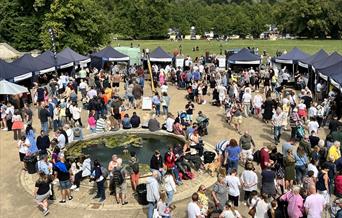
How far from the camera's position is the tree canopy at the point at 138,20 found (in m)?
39.3

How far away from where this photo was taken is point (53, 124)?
18.1m

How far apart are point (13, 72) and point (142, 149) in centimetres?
1104

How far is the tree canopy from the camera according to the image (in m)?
39.3

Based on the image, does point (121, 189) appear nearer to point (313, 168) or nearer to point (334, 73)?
point (313, 168)

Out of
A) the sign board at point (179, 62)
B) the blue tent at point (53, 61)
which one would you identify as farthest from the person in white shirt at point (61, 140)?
the sign board at point (179, 62)

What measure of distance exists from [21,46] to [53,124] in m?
31.2

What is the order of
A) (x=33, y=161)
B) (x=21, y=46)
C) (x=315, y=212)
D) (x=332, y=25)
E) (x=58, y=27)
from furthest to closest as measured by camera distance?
(x=332, y=25) < (x=21, y=46) < (x=58, y=27) < (x=33, y=161) < (x=315, y=212)

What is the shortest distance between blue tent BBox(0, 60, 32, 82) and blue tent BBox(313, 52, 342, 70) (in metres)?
16.7

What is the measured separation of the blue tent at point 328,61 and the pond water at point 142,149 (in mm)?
11298

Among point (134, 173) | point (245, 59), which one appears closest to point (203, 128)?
point (134, 173)

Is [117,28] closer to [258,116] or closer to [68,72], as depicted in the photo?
[68,72]

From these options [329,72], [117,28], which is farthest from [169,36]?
[329,72]

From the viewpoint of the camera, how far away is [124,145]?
53.3ft

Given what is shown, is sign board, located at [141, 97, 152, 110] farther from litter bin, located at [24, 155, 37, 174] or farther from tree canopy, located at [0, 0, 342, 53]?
tree canopy, located at [0, 0, 342, 53]
